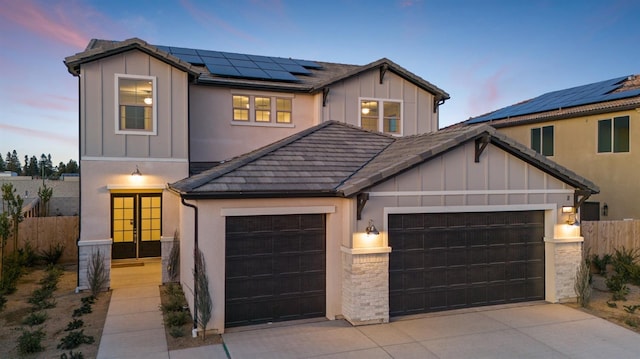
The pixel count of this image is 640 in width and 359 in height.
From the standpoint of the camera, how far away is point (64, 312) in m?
9.23

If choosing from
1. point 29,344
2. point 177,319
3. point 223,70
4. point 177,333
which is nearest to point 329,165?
point 177,319

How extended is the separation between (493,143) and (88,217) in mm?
10302

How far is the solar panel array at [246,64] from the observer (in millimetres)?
14500

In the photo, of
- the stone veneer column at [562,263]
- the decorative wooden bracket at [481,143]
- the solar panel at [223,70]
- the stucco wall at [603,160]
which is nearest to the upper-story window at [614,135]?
the stucco wall at [603,160]

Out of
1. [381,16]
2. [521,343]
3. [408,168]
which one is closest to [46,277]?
[408,168]

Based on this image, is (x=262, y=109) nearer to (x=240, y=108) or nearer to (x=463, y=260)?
(x=240, y=108)

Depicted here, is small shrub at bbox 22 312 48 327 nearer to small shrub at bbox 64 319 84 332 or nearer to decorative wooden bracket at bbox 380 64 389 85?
small shrub at bbox 64 319 84 332

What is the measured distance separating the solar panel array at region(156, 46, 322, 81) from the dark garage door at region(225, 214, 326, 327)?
24.2 ft

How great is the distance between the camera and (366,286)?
847 centimetres

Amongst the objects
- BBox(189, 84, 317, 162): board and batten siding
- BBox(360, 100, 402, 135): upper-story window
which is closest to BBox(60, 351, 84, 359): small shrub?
BBox(189, 84, 317, 162): board and batten siding

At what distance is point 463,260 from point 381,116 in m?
7.52

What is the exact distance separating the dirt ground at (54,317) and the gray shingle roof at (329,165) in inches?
124

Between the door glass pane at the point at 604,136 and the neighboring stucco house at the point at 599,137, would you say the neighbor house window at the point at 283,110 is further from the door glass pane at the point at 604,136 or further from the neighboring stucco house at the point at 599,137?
the door glass pane at the point at 604,136

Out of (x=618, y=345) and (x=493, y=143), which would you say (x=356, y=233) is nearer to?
(x=493, y=143)
